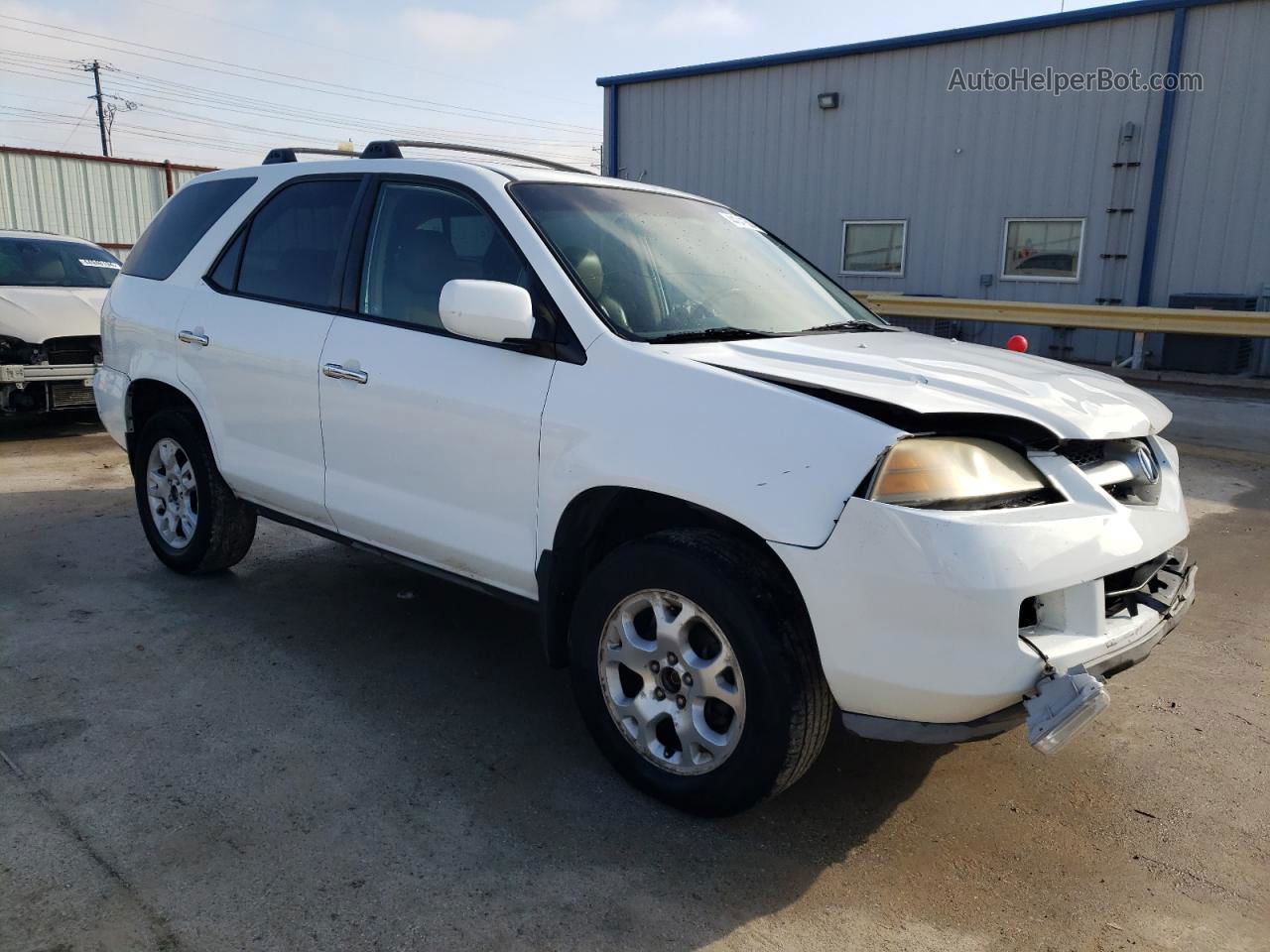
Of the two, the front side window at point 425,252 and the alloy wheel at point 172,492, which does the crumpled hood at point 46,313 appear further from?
the front side window at point 425,252

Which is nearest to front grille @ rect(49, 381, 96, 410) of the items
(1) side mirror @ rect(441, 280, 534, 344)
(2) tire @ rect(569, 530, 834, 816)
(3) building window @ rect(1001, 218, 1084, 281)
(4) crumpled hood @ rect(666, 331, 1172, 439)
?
(1) side mirror @ rect(441, 280, 534, 344)

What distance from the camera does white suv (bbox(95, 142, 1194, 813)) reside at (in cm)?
245

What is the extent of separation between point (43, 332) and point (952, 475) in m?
8.35

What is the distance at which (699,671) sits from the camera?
109 inches

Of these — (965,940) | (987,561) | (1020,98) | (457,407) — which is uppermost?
(1020,98)

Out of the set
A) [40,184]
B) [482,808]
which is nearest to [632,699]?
[482,808]

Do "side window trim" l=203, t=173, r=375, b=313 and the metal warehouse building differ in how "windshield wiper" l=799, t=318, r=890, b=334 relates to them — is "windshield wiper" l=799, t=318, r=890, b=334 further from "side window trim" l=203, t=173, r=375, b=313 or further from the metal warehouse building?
the metal warehouse building

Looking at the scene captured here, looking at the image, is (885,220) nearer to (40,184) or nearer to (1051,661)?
(1051,661)

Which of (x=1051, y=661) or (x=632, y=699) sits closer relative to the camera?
(x=1051, y=661)

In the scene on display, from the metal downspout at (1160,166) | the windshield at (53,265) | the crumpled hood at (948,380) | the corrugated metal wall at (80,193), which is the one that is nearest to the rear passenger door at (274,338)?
the crumpled hood at (948,380)

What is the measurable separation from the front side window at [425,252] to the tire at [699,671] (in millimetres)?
1127

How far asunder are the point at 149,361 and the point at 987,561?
396 centimetres

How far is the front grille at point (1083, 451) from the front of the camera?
280 cm

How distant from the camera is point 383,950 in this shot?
231cm
